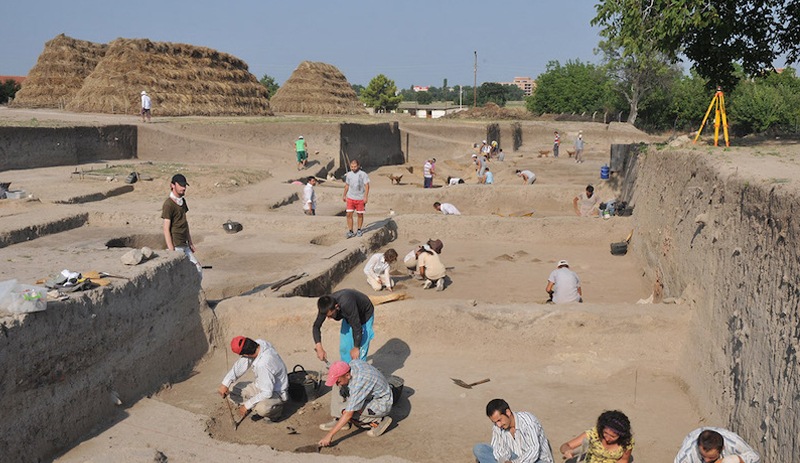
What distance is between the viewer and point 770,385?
5.39 meters

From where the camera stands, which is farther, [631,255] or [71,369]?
[631,255]

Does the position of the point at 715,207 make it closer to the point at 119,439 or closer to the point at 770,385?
the point at 770,385

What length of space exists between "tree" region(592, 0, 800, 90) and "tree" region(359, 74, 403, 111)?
60.2 metres

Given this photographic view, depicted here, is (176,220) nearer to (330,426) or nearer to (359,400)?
(330,426)

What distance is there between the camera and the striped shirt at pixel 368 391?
20.1ft

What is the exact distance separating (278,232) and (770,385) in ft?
31.9

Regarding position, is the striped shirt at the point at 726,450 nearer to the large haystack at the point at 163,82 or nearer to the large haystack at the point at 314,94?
the large haystack at the point at 163,82

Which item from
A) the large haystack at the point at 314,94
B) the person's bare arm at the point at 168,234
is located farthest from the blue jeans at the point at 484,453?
the large haystack at the point at 314,94

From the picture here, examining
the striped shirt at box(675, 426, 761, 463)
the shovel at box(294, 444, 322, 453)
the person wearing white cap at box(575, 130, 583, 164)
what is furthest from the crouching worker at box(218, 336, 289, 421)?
the person wearing white cap at box(575, 130, 583, 164)

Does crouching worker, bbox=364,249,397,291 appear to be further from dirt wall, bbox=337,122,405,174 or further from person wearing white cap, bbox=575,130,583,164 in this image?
person wearing white cap, bbox=575,130,583,164

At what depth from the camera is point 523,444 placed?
17.5 ft

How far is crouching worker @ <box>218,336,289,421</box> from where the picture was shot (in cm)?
632

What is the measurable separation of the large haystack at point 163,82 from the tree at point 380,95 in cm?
3954

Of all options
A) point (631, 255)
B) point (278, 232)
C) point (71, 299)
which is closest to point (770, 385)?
point (71, 299)
